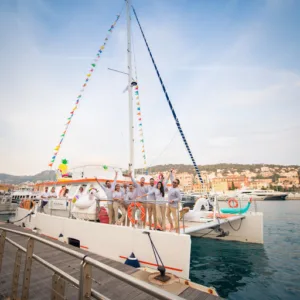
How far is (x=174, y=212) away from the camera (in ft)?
20.4

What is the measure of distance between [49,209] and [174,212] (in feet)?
23.6

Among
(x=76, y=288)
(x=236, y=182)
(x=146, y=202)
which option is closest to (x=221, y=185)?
(x=236, y=182)

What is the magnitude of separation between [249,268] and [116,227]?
4.99 m

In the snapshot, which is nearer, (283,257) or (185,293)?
(185,293)

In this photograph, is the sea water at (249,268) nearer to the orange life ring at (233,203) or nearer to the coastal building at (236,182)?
the orange life ring at (233,203)

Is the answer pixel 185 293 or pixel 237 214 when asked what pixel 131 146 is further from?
pixel 185 293

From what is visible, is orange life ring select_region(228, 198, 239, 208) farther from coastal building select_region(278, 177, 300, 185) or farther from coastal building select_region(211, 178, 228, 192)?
coastal building select_region(278, 177, 300, 185)

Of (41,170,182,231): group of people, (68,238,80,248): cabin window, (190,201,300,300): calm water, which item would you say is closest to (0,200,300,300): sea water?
(190,201,300,300): calm water

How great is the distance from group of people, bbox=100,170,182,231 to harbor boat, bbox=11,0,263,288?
309 mm

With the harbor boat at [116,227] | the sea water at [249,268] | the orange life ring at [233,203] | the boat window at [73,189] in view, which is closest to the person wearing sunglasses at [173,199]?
the harbor boat at [116,227]

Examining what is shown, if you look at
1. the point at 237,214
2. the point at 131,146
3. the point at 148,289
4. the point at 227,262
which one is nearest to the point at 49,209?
the point at 131,146

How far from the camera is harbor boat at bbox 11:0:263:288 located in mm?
5473

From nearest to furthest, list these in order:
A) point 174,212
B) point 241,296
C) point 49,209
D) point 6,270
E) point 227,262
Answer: point 6,270 → point 241,296 → point 174,212 → point 227,262 → point 49,209

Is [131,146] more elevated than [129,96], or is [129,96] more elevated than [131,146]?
[129,96]
